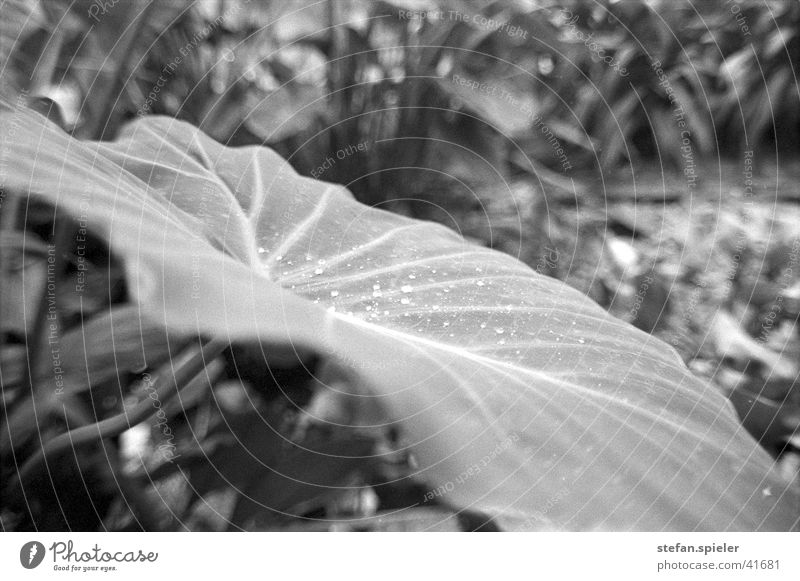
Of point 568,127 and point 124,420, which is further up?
point 568,127

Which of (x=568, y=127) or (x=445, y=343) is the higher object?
(x=568, y=127)

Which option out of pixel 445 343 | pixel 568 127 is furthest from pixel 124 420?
pixel 568 127

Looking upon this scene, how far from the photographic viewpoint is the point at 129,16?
567 mm

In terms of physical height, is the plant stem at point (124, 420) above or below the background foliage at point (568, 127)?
below

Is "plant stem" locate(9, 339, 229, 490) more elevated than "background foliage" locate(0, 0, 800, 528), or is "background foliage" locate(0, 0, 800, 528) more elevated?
"background foliage" locate(0, 0, 800, 528)

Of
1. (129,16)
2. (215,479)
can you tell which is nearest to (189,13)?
(129,16)

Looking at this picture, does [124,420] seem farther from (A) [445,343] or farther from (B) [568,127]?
(B) [568,127]

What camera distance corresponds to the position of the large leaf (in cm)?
56

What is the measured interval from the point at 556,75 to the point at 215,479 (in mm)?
389

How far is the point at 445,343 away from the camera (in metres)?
0.57

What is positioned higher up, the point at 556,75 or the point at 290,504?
the point at 556,75

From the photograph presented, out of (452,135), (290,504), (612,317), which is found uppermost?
(452,135)

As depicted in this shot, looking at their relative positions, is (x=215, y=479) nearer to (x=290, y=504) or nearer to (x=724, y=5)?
(x=290, y=504)

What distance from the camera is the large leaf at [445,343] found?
56cm
